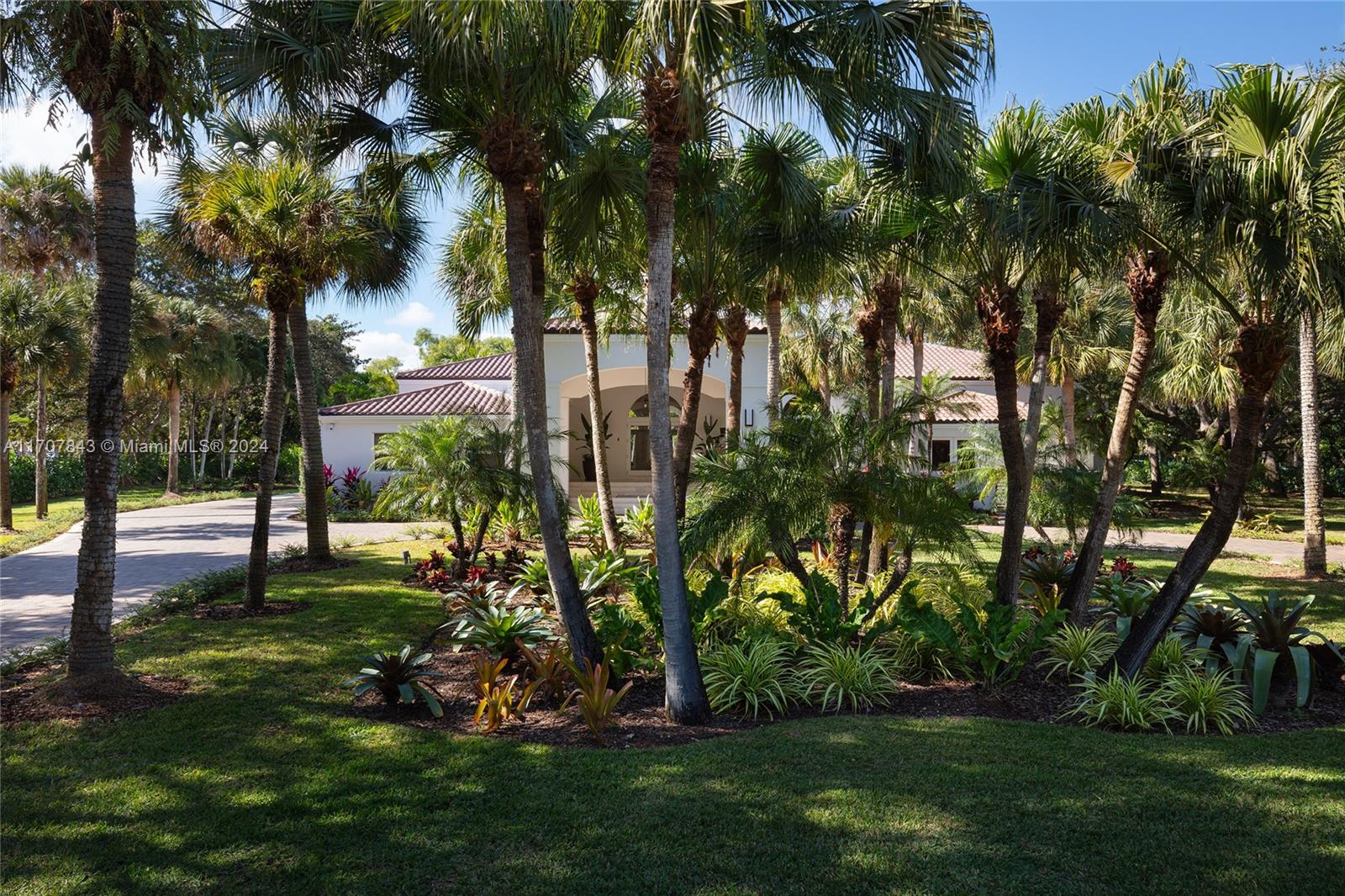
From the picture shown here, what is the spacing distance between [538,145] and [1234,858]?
7380 millimetres

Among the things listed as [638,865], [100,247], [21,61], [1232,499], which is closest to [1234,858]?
[638,865]

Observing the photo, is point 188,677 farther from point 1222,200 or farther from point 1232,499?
point 1222,200


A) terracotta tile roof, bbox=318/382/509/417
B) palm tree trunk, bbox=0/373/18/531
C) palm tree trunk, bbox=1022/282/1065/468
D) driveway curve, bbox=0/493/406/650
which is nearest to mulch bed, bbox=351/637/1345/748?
palm tree trunk, bbox=1022/282/1065/468

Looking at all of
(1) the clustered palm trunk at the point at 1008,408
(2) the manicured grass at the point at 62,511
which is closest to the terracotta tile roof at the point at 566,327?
(2) the manicured grass at the point at 62,511

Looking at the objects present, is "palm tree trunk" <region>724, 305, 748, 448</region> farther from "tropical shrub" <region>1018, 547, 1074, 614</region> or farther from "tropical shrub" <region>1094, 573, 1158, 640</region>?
"tropical shrub" <region>1094, 573, 1158, 640</region>

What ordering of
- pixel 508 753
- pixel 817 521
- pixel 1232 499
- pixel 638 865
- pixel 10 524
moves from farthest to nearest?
pixel 10 524
pixel 817 521
pixel 1232 499
pixel 508 753
pixel 638 865

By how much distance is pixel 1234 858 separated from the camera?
4.44 meters

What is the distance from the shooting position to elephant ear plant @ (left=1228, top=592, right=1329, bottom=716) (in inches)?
288

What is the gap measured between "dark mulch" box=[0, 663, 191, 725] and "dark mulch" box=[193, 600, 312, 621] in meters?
2.96

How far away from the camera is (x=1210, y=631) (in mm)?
8273

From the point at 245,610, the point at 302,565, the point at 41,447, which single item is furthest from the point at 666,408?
the point at 41,447

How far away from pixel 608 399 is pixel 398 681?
26.3 m

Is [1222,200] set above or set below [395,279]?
below

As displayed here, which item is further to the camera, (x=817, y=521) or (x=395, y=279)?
(x=395, y=279)
